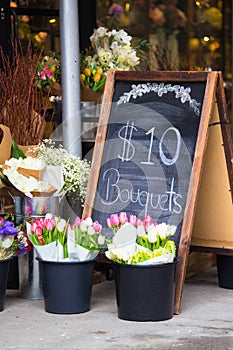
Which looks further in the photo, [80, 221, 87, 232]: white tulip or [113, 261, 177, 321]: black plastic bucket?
[80, 221, 87, 232]: white tulip

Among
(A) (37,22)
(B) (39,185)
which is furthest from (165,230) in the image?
(A) (37,22)

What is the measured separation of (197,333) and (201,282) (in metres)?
1.21

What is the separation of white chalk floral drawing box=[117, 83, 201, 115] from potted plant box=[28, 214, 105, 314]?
871mm

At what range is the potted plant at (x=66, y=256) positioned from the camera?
16.8 feet

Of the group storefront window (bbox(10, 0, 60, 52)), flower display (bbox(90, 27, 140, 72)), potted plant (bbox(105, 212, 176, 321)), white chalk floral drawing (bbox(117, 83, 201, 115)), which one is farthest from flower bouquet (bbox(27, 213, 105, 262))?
storefront window (bbox(10, 0, 60, 52))

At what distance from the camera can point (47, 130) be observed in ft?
22.3

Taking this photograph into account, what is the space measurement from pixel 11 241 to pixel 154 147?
100 centimetres

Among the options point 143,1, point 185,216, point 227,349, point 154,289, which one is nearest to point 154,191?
point 185,216

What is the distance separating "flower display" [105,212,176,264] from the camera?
197 inches

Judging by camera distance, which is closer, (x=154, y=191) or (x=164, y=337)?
(x=164, y=337)

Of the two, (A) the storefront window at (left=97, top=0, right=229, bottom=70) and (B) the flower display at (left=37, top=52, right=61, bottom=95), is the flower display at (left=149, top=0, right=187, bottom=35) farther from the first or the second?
(B) the flower display at (left=37, top=52, right=61, bottom=95)

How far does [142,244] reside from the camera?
506 cm

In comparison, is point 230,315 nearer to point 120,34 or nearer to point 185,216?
point 185,216

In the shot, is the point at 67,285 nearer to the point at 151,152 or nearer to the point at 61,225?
the point at 61,225
